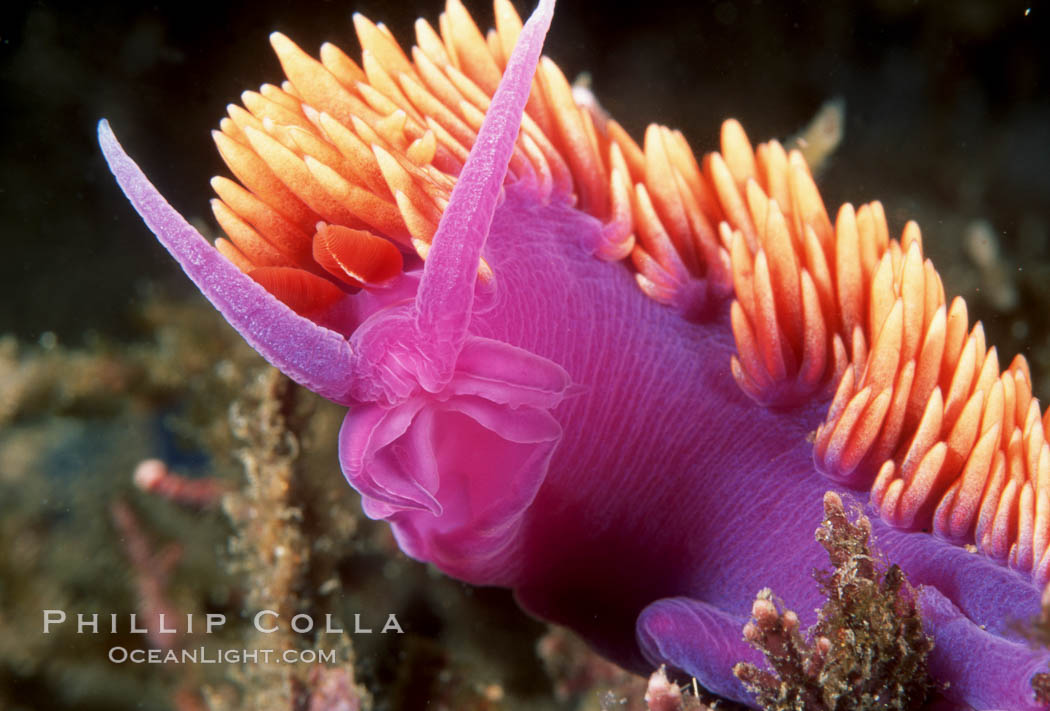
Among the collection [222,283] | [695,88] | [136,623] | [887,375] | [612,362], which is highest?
[695,88]

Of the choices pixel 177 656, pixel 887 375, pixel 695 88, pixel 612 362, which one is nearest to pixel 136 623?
pixel 177 656

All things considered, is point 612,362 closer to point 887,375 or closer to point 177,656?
point 887,375

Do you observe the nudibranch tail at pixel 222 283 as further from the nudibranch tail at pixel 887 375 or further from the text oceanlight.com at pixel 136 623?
the text oceanlight.com at pixel 136 623

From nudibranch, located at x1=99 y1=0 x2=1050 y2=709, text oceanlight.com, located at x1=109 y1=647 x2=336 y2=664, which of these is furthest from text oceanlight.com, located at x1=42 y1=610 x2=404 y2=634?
nudibranch, located at x1=99 y1=0 x2=1050 y2=709

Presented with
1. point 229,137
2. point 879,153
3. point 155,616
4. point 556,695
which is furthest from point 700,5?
point 155,616

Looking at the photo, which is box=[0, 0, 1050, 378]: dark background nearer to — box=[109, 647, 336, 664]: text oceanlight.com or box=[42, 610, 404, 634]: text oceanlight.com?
box=[42, 610, 404, 634]: text oceanlight.com

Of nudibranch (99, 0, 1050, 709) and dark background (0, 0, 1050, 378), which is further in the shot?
dark background (0, 0, 1050, 378)
